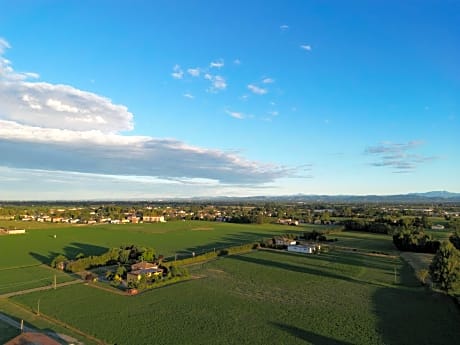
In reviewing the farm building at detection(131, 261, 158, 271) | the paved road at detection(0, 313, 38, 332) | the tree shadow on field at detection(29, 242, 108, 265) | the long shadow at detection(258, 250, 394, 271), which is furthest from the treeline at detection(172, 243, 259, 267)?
the paved road at detection(0, 313, 38, 332)

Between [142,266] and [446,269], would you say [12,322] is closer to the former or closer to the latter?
[142,266]

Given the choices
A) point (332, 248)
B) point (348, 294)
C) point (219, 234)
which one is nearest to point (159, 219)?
point (219, 234)

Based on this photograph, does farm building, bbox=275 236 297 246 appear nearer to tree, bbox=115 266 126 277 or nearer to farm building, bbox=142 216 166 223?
tree, bbox=115 266 126 277

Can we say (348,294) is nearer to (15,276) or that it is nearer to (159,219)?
(15,276)

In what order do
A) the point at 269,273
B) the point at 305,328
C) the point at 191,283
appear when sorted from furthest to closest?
the point at 269,273 → the point at 191,283 → the point at 305,328

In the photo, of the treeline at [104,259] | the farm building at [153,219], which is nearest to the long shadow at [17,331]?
the treeline at [104,259]

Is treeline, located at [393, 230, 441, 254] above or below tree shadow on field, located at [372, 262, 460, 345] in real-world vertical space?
above
